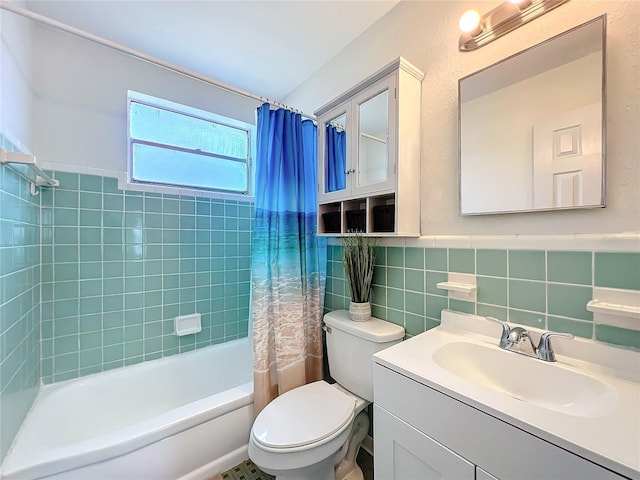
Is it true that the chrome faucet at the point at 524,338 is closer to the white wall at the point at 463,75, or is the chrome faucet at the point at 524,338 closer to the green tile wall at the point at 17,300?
the white wall at the point at 463,75

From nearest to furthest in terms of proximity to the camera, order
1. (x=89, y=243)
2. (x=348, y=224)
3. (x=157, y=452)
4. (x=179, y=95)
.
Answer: (x=157, y=452) < (x=348, y=224) < (x=89, y=243) < (x=179, y=95)

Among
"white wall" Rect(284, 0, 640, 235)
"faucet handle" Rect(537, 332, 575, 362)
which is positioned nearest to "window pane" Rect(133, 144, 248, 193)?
"white wall" Rect(284, 0, 640, 235)

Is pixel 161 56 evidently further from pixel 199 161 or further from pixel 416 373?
pixel 416 373

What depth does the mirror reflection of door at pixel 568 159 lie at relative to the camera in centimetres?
81

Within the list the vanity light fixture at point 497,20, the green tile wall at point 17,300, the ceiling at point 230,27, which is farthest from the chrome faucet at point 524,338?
the green tile wall at point 17,300

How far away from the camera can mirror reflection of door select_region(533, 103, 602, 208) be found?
81 cm

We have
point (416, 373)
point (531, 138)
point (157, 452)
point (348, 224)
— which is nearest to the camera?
point (416, 373)

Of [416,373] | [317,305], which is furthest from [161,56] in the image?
[416,373]

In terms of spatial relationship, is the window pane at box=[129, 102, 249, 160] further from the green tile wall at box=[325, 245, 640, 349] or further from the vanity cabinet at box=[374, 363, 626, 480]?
the vanity cabinet at box=[374, 363, 626, 480]

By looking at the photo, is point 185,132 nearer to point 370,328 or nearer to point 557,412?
A: point 370,328

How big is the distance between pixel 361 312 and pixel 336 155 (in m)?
0.90

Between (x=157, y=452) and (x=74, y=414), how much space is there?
776 millimetres

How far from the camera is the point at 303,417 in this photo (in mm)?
1161

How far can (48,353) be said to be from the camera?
158 cm
